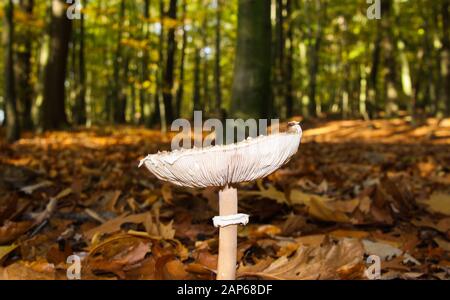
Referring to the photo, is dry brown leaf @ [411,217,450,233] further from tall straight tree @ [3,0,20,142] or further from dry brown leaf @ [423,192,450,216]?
tall straight tree @ [3,0,20,142]

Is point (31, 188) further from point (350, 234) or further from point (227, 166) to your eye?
point (227, 166)

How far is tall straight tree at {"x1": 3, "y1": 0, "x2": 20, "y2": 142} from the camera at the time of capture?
952 cm

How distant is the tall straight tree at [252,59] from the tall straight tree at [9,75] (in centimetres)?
682

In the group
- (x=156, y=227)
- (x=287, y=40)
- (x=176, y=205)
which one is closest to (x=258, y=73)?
(x=176, y=205)

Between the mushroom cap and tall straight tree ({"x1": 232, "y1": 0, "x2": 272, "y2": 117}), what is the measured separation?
10.0 ft

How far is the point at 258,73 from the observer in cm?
454

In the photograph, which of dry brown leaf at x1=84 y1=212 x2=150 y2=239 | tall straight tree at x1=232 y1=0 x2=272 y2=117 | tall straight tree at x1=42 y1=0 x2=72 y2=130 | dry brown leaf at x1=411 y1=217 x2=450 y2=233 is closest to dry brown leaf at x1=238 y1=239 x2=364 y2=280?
dry brown leaf at x1=411 y1=217 x2=450 y2=233

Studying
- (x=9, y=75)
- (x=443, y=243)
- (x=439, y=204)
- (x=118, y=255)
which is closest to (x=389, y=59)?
(x=9, y=75)

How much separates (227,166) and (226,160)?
0.12 feet

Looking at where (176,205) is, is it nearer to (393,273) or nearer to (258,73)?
(393,273)

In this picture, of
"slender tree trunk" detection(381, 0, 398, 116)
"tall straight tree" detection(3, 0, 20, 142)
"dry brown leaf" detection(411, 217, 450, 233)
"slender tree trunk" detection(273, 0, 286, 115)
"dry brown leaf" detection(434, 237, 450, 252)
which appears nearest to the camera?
"dry brown leaf" detection(434, 237, 450, 252)

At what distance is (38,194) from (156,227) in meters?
1.42

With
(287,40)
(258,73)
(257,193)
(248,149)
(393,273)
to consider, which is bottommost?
(393,273)

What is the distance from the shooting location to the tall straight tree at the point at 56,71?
537 inches
